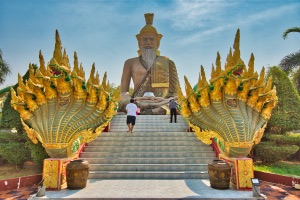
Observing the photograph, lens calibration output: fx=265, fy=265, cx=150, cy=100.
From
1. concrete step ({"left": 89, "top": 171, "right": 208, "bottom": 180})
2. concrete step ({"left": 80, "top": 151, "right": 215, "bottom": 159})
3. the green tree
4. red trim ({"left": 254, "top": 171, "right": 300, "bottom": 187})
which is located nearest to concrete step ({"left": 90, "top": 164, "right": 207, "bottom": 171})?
concrete step ({"left": 89, "top": 171, "right": 208, "bottom": 180})

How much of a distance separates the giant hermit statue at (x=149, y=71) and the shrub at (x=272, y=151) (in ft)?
22.8

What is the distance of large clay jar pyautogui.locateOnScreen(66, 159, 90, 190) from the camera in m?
6.00

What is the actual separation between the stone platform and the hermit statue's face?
11.6m

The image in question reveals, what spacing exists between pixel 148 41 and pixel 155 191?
12.5 m

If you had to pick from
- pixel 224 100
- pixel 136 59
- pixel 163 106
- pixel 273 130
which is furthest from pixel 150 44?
pixel 224 100

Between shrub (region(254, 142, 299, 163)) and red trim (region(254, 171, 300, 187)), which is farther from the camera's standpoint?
shrub (region(254, 142, 299, 163))

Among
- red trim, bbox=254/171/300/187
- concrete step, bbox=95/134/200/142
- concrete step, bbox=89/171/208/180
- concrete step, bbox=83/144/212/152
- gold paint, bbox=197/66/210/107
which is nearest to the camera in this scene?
gold paint, bbox=197/66/210/107

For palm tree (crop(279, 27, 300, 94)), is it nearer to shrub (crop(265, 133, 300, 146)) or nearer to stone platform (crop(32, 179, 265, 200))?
shrub (crop(265, 133, 300, 146))

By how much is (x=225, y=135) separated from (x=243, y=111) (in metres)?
0.71

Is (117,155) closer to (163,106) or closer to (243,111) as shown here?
(243,111)

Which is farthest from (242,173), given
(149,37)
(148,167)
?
(149,37)

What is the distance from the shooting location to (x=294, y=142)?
33.9 ft

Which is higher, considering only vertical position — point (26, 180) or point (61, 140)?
point (61, 140)

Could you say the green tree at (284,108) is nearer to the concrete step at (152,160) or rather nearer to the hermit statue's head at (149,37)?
the concrete step at (152,160)
